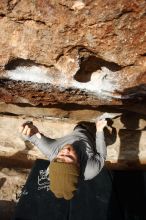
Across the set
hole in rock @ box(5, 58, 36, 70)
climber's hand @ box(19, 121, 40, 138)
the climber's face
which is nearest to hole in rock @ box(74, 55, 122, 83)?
hole in rock @ box(5, 58, 36, 70)

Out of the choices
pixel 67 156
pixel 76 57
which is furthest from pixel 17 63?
pixel 67 156

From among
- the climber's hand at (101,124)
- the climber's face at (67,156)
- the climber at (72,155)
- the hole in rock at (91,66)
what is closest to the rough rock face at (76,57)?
the hole in rock at (91,66)

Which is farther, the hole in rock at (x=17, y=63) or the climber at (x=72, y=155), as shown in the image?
the climber at (x=72, y=155)

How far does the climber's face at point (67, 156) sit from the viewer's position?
7.55ft

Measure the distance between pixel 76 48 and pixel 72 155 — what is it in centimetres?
89

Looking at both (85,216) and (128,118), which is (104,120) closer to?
(128,118)

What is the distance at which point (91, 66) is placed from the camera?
1.90 meters

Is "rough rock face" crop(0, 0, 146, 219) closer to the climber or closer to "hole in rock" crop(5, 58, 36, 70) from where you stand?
"hole in rock" crop(5, 58, 36, 70)

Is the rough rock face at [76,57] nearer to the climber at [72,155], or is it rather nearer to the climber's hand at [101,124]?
the climber's hand at [101,124]

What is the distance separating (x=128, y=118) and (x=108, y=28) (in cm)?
130

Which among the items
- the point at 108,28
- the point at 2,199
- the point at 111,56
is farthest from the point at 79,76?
the point at 2,199

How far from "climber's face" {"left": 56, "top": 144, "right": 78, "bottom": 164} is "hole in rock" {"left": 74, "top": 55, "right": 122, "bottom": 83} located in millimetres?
632

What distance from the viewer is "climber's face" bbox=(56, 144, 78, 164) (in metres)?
2.30

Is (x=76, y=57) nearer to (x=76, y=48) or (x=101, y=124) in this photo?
(x=76, y=48)
